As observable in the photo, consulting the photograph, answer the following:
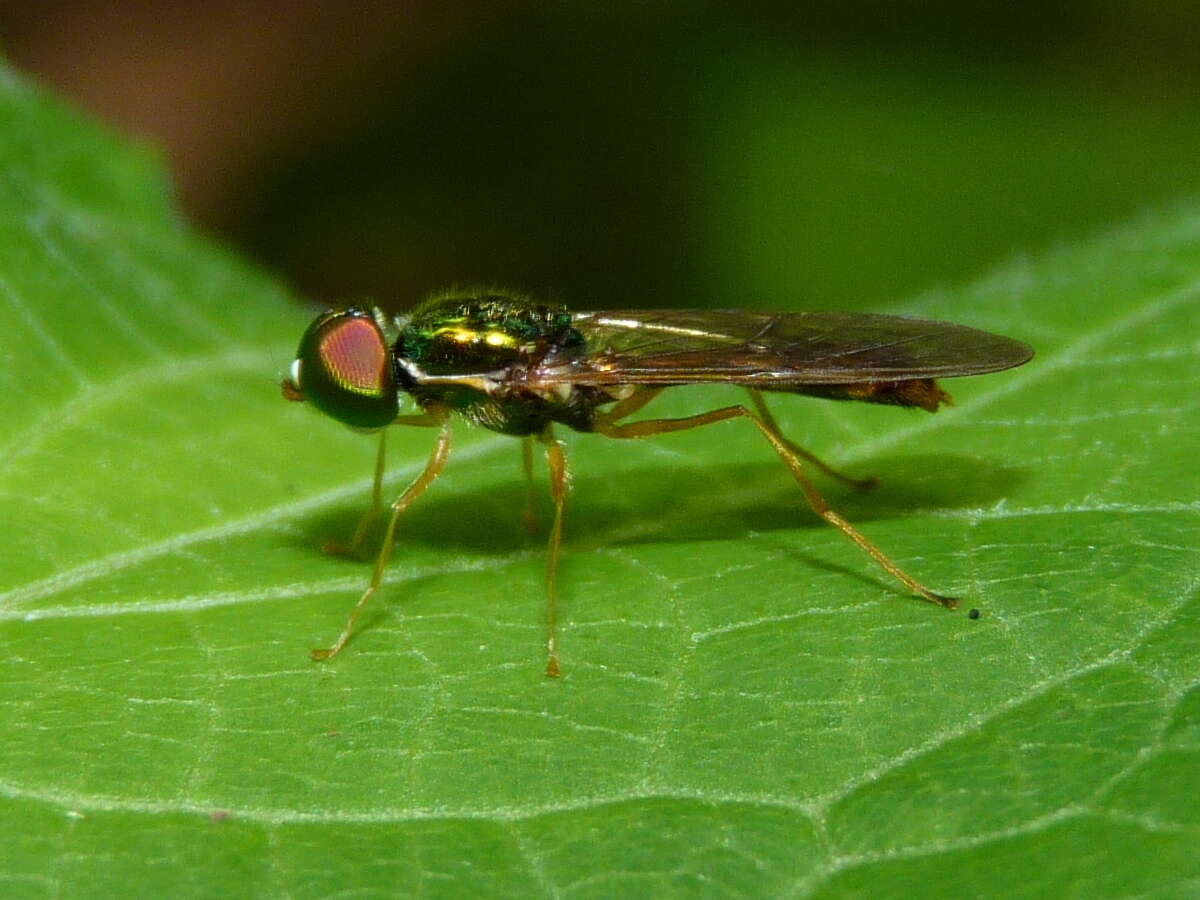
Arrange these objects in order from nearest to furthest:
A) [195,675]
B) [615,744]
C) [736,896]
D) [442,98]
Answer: [736,896] < [615,744] < [195,675] < [442,98]

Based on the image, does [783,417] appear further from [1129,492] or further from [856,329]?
[1129,492]

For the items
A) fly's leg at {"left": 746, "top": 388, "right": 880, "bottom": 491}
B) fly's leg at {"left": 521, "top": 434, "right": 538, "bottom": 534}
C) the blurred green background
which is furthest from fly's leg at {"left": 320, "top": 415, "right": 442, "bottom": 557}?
the blurred green background

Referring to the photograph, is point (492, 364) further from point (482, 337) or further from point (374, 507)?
point (374, 507)

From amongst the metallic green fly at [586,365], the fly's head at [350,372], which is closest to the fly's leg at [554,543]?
the metallic green fly at [586,365]

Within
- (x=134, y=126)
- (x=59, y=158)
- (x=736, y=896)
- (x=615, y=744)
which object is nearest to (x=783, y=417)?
(x=615, y=744)

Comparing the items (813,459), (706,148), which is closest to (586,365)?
(813,459)

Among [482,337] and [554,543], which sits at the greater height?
[482,337]

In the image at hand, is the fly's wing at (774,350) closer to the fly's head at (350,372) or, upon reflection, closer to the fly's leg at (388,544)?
the fly's leg at (388,544)
